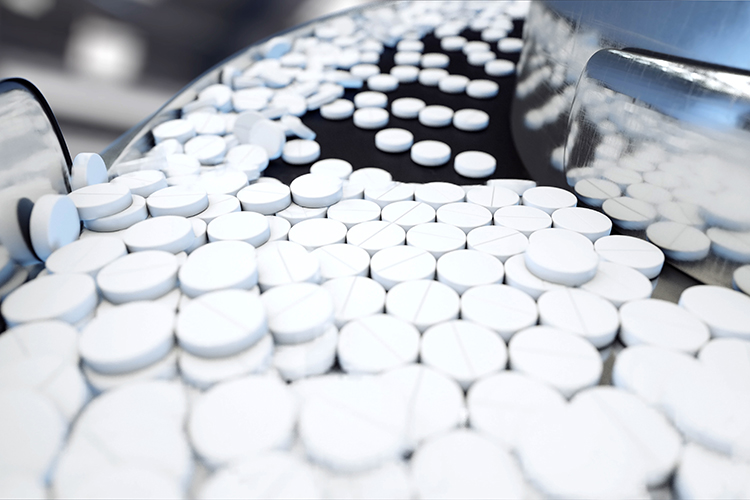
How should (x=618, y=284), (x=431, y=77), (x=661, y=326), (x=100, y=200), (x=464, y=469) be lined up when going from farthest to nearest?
(x=431, y=77) → (x=100, y=200) → (x=618, y=284) → (x=661, y=326) → (x=464, y=469)

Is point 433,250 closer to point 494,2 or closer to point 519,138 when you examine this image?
point 519,138

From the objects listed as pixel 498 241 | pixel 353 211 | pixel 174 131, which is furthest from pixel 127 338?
pixel 174 131

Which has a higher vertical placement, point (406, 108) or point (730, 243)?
point (730, 243)

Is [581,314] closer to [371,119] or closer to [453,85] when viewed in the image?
[371,119]

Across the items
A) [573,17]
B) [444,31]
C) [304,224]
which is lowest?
[304,224]

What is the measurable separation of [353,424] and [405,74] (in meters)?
1.91

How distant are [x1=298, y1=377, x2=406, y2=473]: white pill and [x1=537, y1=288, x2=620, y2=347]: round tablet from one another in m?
0.34

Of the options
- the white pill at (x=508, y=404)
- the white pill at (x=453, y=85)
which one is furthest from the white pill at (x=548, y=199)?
the white pill at (x=453, y=85)

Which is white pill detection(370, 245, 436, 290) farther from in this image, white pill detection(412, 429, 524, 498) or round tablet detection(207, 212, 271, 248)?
white pill detection(412, 429, 524, 498)

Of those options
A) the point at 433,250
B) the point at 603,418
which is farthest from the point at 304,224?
the point at 603,418

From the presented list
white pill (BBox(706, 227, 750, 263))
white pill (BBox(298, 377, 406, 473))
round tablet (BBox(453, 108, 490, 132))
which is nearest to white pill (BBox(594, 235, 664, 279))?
white pill (BBox(706, 227, 750, 263))

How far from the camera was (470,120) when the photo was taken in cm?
180

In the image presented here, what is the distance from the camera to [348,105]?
1940 mm

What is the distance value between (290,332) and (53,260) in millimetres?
517
